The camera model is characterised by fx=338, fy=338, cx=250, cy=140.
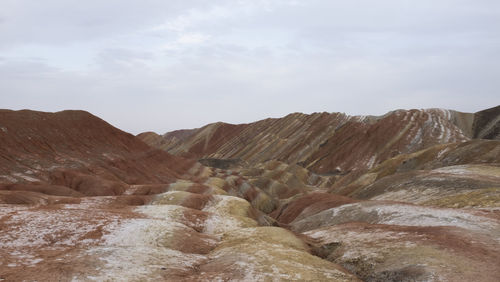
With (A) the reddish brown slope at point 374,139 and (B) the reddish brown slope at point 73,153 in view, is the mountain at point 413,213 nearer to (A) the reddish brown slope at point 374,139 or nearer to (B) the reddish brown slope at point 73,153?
(A) the reddish brown slope at point 374,139

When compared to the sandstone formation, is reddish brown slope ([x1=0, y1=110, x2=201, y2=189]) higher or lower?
higher

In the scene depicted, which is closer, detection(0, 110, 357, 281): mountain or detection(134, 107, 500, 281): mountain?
detection(0, 110, 357, 281): mountain

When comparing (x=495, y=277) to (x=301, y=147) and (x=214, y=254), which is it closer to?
(x=214, y=254)

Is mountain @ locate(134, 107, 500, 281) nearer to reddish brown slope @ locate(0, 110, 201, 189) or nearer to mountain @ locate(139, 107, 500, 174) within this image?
mountain @ locate(139, 107, 500, 174)

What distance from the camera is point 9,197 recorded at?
1762 inches

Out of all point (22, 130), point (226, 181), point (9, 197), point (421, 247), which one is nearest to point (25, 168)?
point (22, 130)

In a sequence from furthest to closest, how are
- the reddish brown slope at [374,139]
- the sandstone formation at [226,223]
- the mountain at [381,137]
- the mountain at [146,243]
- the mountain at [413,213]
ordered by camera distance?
the reddish brown slope at [374,139], the mountain at [381,137], the mountain at [413,213], the sandstone formation at [226,223], the mountain at [146,243]

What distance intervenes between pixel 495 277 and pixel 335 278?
9.11 meters

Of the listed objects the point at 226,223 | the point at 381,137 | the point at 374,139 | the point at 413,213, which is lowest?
the point at 226,223

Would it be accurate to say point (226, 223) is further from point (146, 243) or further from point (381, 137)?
point (381, 137)

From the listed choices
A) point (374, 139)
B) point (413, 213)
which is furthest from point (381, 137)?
point (413, 213)

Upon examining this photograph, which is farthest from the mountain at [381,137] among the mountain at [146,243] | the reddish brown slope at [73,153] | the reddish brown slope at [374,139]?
the mountain at [146,243]

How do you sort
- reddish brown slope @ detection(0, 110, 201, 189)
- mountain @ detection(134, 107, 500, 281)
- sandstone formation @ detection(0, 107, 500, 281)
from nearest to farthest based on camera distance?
sandstone formation @ detection(0, 107, 500, 281), mountain @ detection(134, 107, 500, 281), reddish brown slope @ detection(0, 110, 201, 189)

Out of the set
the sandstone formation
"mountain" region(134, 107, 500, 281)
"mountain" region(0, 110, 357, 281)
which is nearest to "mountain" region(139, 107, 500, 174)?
"mountain" region(134, 107, 500, 281)
